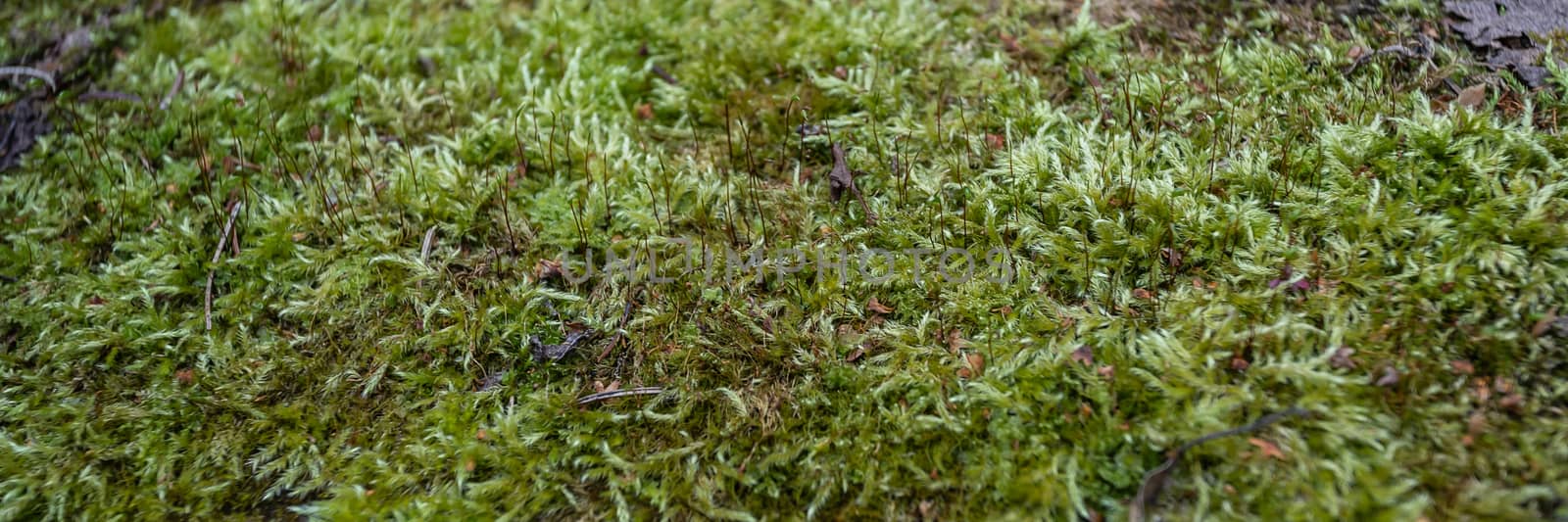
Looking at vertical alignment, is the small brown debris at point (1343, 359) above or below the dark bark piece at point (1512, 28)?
below

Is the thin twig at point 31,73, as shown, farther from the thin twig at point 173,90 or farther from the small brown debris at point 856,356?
the small brown debris at point 856,356

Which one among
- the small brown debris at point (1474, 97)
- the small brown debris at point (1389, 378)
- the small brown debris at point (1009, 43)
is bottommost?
the small brown debris at point (1389, 378)

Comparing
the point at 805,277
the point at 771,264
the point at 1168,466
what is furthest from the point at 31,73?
the point at 1168,466

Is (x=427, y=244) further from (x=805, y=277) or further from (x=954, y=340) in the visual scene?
(x=954, y=340)

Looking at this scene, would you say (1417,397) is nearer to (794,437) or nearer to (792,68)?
(794,437)

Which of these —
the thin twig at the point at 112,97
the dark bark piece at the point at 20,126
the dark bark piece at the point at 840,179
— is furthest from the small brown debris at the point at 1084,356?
the dark bark piece at the point at 20,126

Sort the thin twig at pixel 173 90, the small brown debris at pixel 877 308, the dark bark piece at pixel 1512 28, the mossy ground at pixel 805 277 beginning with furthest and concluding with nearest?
the thin twig at pixel 173 90 → the dark bark piece at pixel 1512 28 → the small brown debris at pixel 877 308 → the mossy ground at pixel 805 277

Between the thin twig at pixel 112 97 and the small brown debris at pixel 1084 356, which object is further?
the thin twig at pixel 112 97
